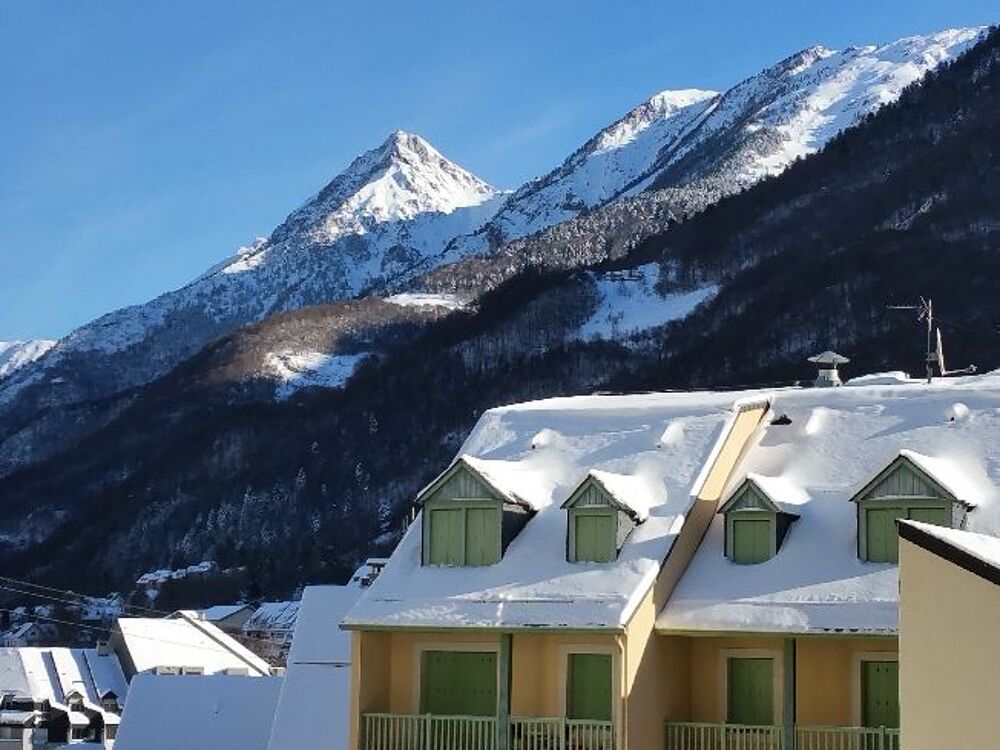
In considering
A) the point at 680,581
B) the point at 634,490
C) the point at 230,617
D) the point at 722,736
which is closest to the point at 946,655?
the point at 722,736

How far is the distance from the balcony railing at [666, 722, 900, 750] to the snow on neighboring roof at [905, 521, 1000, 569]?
7.95 metres

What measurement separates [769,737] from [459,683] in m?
5.72

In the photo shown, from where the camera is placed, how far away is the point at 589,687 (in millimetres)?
28531

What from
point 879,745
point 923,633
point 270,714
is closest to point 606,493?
point 879,745

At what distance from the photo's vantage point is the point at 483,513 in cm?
3003

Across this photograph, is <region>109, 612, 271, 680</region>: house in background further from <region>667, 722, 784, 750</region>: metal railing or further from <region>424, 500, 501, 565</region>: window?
<region>667, 722, 784, 750</region>: metal railing

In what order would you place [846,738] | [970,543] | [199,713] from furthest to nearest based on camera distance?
1. [199,713]
2. [846,738]
3. [970,543]

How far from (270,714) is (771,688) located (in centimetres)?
2221


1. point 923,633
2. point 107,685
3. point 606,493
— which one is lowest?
point 107,685

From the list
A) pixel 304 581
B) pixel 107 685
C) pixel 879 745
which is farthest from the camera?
pixel 304 581

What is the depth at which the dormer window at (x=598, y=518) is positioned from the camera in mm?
28781

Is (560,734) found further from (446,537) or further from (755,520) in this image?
(755,520)

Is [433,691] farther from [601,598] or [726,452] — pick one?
[726,452]

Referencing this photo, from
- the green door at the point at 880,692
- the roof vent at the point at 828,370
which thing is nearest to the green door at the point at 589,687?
the green door at the point at 880,692
